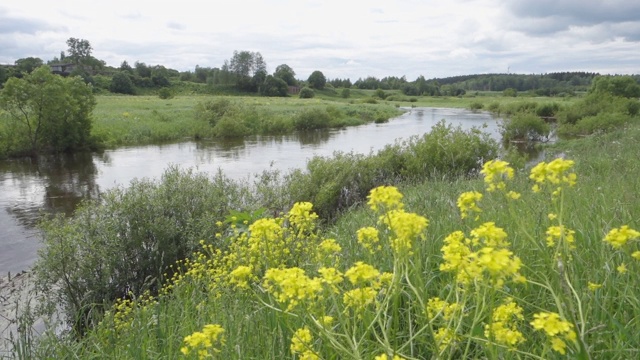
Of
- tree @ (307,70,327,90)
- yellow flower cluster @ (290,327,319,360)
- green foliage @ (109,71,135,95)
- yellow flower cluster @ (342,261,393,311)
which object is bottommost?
yellow flower cluster @ (290,327,319,360)

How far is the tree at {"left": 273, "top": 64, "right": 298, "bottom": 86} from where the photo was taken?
308ft

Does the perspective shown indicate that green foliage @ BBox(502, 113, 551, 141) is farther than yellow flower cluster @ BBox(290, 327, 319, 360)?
Yes

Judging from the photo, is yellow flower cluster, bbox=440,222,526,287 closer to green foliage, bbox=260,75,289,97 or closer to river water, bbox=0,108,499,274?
river water, bbox=0,108,499,274

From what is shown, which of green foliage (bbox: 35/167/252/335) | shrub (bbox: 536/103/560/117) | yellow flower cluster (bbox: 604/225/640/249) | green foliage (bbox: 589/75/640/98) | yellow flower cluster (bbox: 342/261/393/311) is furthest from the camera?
shrub (bbox: 536/103/560/117)

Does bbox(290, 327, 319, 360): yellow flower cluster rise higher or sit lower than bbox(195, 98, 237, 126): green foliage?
lower

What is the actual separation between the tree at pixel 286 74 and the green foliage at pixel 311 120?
5607 centimetres

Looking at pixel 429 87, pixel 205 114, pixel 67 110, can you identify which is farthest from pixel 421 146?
pixel 429 87

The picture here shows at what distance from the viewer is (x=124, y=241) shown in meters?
7.76

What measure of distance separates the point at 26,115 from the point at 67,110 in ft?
5.82

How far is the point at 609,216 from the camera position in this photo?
393cm

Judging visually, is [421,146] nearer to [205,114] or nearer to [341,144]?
[341,144]

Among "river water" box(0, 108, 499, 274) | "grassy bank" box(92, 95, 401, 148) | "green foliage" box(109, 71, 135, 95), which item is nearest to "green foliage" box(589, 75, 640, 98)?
"river water" box(0, 108, 499, 274)

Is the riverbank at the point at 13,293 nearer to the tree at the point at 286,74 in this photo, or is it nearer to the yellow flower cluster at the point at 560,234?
the yellow flower cluster at the point at 560,234

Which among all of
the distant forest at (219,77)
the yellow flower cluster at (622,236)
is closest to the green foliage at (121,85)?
the distant forest at (219,77)
